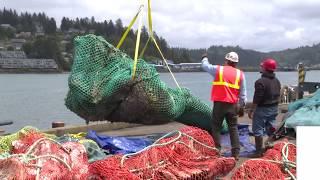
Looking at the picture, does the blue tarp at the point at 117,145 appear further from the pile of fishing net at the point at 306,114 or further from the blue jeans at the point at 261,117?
the pile of fishing net at the point at 306,114

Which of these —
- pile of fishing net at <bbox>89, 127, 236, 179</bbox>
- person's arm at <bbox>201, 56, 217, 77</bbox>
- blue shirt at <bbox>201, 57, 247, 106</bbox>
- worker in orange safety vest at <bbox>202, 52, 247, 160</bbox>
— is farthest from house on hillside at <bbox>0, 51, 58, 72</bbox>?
pile of fishing net at <bbox>89, 127, 236, 179</bbox>

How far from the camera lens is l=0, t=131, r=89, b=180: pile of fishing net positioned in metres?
4.82

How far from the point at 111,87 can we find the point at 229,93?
178cm

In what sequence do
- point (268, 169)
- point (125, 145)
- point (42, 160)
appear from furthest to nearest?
1. point (125, 145)
2. point (268, 169)
3. point (42, 160)

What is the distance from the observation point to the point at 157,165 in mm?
5664

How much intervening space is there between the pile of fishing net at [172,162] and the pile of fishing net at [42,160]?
0.70 feet

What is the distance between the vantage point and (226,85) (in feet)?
24.0

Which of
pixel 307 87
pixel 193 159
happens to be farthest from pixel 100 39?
pixel 307 87

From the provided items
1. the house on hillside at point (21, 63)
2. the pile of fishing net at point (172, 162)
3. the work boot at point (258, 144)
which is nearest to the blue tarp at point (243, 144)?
the work boot at point (258, 144)

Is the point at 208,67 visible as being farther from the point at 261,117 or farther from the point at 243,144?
the point at 243,144

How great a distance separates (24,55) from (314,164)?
3794 inches

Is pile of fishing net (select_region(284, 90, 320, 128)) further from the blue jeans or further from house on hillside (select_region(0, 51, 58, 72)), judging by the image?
house on hillside (select_region(0, 51, 58, 72))

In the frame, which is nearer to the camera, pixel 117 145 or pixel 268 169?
pixel 268 169

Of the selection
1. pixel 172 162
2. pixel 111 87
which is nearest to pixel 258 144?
pixel 111 87
